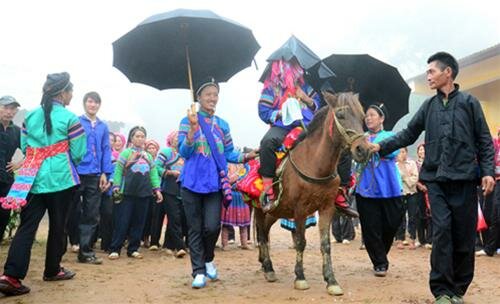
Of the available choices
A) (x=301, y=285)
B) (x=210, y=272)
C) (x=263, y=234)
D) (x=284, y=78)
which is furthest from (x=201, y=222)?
(x=284, y=78)

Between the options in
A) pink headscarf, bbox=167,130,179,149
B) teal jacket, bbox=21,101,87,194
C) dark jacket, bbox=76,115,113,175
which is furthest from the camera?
pink headscarf, bbox=167,130,179,149

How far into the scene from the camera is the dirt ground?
4992 millimetres

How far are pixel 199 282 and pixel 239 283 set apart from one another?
63 cm

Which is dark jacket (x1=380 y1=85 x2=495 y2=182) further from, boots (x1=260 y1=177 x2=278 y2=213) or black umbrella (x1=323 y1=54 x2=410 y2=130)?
black umbrella (x1=323 y1=54 x2=410 y2=130)

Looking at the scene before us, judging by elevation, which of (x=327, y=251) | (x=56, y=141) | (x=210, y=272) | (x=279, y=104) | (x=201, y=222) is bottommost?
(x=210, y=272)

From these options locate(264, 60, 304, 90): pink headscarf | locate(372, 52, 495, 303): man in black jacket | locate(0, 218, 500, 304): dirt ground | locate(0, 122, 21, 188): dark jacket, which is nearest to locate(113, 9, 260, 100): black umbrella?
locate(264, 60, 304, 90): pink headscarf

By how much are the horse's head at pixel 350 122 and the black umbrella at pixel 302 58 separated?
2.38 ft

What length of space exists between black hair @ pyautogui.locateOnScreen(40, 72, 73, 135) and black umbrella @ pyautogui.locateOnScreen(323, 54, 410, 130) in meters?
3.45

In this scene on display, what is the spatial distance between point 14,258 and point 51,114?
1.59 meters

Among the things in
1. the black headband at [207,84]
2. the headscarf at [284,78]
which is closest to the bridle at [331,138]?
the headscarf at [284,78]

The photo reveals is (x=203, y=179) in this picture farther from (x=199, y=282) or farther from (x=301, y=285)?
(x=301, y=285)

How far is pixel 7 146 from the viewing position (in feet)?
22.5

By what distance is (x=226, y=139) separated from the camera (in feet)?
20.2

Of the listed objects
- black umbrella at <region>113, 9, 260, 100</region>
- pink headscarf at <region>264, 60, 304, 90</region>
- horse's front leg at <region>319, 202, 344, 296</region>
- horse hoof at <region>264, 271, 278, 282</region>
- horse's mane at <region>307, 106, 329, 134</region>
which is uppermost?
black umbrella at <region>113, 9, 260, 100</region>
